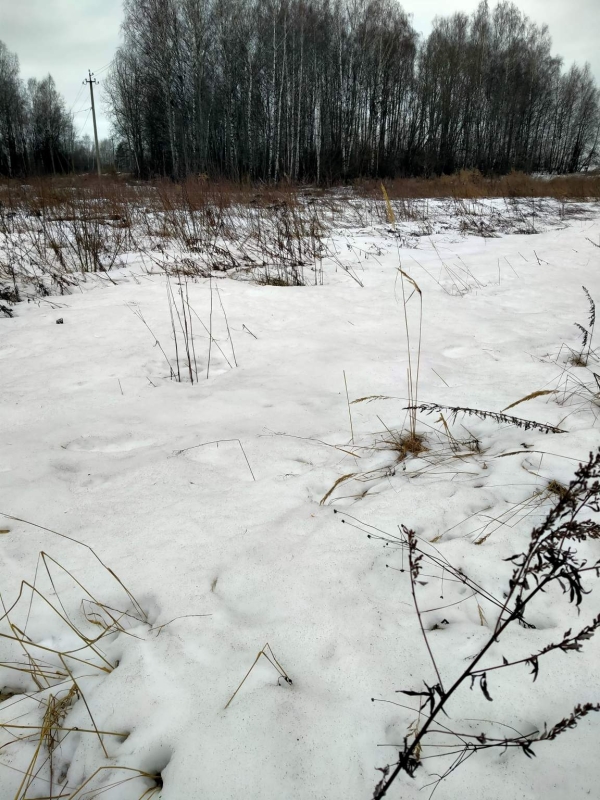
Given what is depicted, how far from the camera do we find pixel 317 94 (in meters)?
19.9

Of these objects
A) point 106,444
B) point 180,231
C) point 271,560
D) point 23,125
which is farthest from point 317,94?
point 271,560

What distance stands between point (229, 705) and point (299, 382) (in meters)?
1.50

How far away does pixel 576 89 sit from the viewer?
101 ft

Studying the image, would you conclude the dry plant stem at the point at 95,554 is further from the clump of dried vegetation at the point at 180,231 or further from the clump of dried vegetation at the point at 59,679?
the clump of dried vegetation at the point at 180,231

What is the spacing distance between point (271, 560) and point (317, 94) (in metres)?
23.7

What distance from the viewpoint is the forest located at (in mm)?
17719

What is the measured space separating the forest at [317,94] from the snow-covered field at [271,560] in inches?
567

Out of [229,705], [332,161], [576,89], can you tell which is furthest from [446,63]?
[229,705]

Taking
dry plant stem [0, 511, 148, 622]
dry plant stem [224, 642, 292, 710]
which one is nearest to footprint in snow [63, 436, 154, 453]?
dry plant stem [0, 511, 148, 622]

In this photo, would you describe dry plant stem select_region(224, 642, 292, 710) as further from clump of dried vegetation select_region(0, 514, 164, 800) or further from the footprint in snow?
the footprint in snow

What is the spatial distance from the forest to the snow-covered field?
14400mm

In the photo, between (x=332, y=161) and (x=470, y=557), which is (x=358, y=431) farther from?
(x=332, y=161)

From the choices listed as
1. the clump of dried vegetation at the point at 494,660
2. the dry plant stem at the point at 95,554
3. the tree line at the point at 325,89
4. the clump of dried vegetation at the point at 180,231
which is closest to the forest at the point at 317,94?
the tree line at the point at 325,89

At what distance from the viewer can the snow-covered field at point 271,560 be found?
2.31 feet
